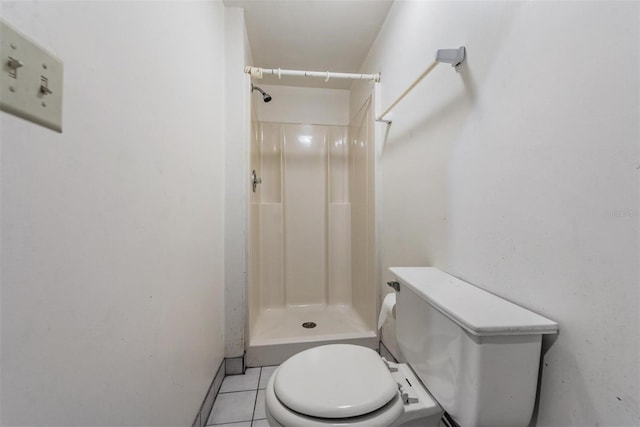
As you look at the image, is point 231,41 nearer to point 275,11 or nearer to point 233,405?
point 275,11

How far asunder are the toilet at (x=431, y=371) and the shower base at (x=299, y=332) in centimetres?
75

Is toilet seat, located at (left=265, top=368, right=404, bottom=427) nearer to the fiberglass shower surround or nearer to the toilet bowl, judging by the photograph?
the toilet bowl

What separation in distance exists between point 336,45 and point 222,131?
3.43 ft

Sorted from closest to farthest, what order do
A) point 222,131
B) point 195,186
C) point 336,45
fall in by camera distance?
point 195,186
point 222,131
point 336,45

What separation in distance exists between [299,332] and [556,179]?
1.76m

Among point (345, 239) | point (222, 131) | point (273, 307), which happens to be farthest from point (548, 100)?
point (273, 307)

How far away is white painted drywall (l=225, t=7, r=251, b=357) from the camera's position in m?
1.51

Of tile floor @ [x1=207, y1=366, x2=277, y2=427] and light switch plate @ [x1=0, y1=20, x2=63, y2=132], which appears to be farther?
tile floor @ [x1=207, y1=366, x2=277, y2=427]

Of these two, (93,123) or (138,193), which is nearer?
(93,123)

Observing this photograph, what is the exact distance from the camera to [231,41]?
59.5 inches

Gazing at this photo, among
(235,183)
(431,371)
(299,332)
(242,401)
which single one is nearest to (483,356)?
(431,371)

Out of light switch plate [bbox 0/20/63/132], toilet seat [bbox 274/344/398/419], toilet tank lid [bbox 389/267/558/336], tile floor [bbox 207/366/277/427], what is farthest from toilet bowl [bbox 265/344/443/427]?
light switch plate [bbox 0/20/63/132]

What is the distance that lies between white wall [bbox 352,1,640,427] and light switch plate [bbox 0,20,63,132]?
0.94 metres

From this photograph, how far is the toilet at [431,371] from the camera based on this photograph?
549 millimetres
